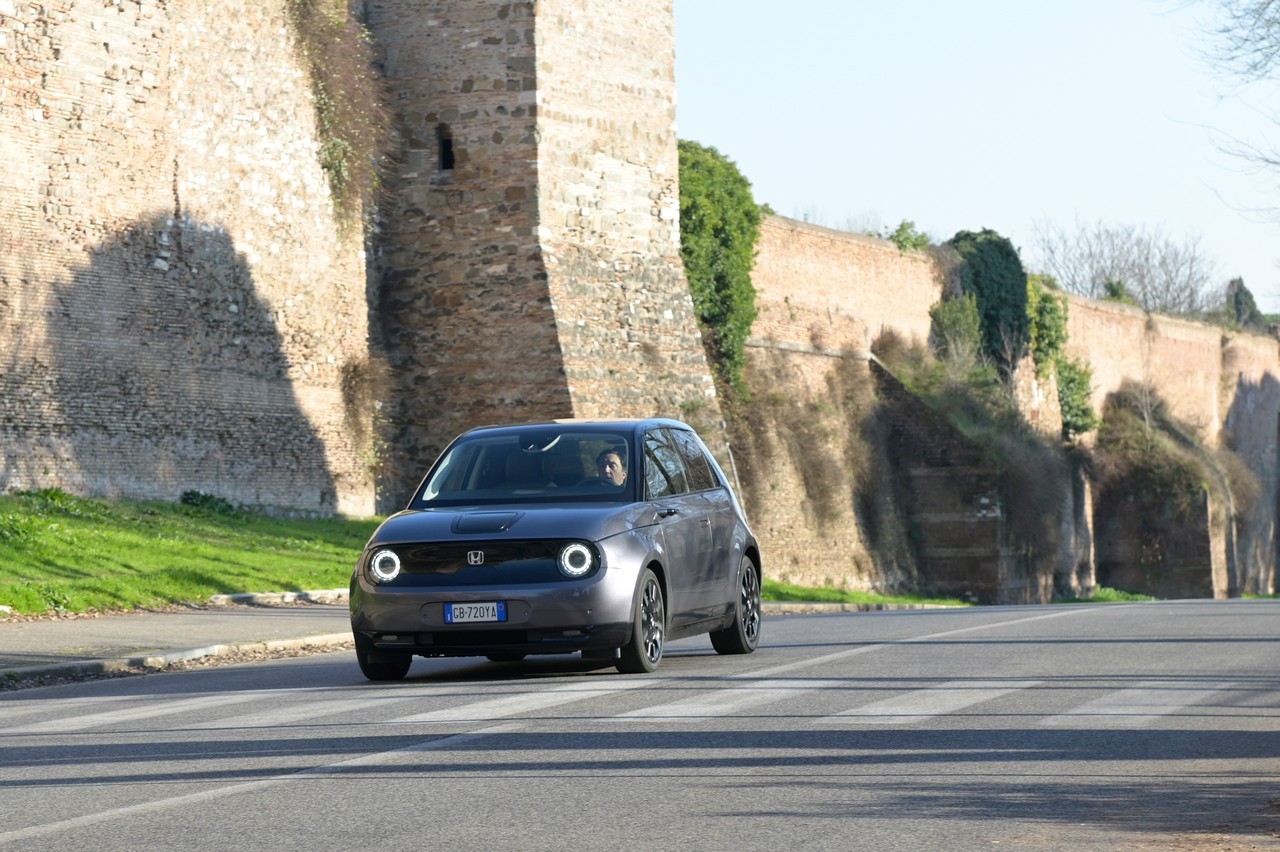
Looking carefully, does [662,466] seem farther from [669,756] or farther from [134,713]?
[669,756]

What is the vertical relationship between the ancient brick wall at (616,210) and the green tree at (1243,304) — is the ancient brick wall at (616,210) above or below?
below

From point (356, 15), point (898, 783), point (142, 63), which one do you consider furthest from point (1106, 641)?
point (356, 15)

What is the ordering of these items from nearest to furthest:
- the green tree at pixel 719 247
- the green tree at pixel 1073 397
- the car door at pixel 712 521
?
the car door at pixel 712 521 → the green tree at pixel 719 247 → the green tree at pixel 1073 397

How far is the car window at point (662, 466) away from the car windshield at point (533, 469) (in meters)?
0.22

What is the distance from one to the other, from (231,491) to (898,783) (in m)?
20.8

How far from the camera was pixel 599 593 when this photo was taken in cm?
1215

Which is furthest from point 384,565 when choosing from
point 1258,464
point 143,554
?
point 1258,464

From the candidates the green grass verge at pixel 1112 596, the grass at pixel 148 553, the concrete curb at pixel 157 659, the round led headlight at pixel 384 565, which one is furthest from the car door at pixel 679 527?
the green grass verge at pixel 1112 596

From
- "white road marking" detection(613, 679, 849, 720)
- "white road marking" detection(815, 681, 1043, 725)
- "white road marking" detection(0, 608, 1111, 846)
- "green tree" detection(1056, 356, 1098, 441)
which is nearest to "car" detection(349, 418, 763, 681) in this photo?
"white road marking" detection(0, 608, 1111, 846)

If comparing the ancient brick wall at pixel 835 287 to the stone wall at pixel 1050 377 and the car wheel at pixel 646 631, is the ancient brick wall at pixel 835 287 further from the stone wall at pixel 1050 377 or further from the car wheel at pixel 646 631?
the car wheel at pixel 646 631

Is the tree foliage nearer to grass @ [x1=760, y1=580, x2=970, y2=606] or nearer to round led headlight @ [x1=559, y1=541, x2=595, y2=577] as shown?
grass @ [x1=760, y1=580, x2=970, y2=606]

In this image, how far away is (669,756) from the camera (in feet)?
29.3

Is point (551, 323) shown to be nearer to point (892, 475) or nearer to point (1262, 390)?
point (892, 475)

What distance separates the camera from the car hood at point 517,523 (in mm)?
12273
